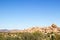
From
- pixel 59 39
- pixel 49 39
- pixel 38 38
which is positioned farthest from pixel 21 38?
pixel 59 39

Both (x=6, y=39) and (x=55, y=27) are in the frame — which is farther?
(x=55, y=27)

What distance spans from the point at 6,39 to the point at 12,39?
4.95 ft

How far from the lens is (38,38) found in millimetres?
47156

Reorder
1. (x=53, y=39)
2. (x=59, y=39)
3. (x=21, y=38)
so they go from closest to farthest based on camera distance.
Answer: (x=21, y=38), (x=53, y=39), (x=59, y=39)

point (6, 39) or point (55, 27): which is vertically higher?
point (55, 27)

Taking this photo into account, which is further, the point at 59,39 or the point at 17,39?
the point at 59,39

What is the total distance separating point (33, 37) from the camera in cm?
4731

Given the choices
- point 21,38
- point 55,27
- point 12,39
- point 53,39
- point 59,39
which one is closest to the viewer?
point 12,39

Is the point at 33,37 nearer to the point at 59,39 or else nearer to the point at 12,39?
the point at 12,39

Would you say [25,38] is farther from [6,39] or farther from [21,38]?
[6,39]

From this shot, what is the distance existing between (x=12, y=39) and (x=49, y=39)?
12.5m

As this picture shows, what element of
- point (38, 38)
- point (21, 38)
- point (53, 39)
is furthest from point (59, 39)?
point (21, 38)

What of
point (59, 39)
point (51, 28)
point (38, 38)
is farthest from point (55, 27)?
point (38, 38)

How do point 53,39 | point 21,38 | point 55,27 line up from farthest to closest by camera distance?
point 55,27
point 53,39
point 21,38
